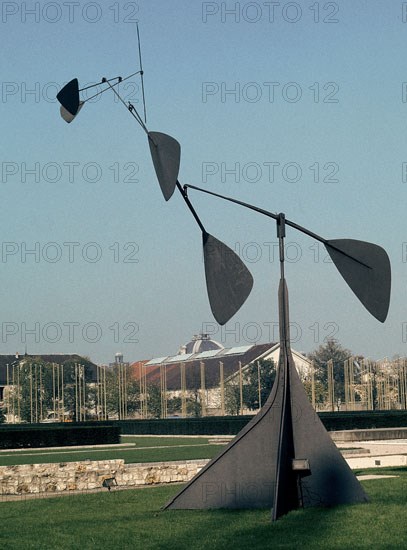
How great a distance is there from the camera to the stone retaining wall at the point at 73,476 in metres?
15.6

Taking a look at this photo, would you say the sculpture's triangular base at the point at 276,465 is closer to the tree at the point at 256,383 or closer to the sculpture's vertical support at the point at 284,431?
the sculpture's vertical support at the point at 284,431

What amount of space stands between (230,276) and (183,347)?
11150 cm

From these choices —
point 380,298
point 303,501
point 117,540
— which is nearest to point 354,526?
point 303,501

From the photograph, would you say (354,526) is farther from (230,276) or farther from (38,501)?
(38,501)

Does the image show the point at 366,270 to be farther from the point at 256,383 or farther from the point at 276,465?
the point at 256,383

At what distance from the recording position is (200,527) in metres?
10.8

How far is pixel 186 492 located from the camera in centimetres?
1227

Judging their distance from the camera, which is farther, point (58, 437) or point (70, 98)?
point (58, 437)

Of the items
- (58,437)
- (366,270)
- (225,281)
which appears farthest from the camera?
(58,437)

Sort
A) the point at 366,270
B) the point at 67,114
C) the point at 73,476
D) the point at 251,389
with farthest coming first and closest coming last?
the point at 251,389, the point at 73,476, the point at 366,270, the point at 67,114

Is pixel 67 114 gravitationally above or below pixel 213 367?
above

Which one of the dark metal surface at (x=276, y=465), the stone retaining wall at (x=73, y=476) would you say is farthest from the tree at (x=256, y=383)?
the dark metal surface at (x=276, y=465)

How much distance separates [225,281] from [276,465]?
267 centimetres

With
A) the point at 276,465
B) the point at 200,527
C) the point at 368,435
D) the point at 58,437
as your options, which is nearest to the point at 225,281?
the point at 276,465
